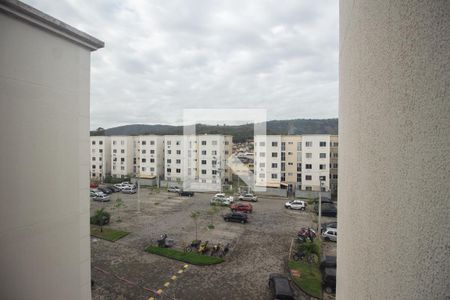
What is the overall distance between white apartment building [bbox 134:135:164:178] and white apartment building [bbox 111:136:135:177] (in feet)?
4.16

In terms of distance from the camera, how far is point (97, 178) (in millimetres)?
31891

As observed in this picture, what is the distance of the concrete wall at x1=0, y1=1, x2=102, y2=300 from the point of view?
8.10ft

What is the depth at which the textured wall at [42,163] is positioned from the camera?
2471 mm

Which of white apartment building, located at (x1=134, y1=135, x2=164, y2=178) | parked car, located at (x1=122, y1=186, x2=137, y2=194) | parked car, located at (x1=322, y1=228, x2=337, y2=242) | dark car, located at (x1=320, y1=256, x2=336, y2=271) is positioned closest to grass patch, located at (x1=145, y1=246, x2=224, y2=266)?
dark car, located at (x1=320, y1=256, x2=336, y2=271)

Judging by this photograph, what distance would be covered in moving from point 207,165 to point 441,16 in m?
Answer: 27.4

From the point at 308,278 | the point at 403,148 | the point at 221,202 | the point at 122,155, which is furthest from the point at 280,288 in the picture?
the point at 122,155

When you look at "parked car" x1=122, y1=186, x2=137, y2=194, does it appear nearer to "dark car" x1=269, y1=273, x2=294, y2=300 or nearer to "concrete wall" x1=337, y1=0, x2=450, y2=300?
"dark car" x1=269, y1=273, x2=294, y2=300

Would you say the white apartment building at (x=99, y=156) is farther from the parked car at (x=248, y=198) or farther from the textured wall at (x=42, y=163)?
the textured wall at (x=42, y=163)

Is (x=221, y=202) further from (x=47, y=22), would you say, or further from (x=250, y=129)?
(x=47, y=22)

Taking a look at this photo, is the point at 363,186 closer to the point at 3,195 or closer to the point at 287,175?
the point at 3,195

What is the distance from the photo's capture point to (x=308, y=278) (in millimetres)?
→ 8031

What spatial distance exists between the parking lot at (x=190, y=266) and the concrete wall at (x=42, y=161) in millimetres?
4835

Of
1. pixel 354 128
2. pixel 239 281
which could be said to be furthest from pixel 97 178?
pixel 354 128

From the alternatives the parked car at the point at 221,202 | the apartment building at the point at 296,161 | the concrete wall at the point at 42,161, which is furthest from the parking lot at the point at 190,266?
the apartment building at the point at 296,161
